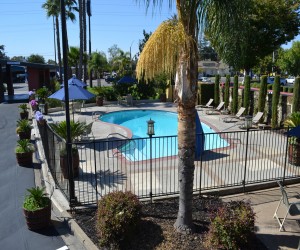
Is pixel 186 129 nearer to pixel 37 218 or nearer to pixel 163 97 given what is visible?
pixel 37 218

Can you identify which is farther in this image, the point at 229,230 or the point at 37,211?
the point at 37,211

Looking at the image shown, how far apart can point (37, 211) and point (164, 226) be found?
2747 mm

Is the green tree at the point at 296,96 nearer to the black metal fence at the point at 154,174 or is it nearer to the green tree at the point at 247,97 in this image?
the green tree at the point at 247,97

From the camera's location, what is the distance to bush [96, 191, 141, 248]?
5727 millimetres

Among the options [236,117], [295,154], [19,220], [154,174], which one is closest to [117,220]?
[19,220]

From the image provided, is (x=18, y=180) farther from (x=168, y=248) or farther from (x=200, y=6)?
(x=200, y=6)

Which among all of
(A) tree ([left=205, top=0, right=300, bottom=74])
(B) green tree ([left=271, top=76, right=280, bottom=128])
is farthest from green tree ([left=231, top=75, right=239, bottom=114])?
(B) green tree ([left=271, top=76, right=280, bottom=128])

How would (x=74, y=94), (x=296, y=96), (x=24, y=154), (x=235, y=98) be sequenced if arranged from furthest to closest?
(x=235, y=98)
(x=296, y=96)
(x=74, y=94)
(x=24, y=154)

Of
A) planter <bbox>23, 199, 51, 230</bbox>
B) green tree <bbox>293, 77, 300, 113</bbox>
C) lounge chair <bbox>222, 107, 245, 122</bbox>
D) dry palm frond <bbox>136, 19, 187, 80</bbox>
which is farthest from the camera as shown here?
lounge chair <bbox>222, 107, 245, 122</bbox>

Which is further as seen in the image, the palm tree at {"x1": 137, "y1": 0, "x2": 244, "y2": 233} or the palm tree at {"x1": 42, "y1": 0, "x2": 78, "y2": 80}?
the palm tree at {"x1": 42, "y1": 0, "x2": 78, "y2": 80}

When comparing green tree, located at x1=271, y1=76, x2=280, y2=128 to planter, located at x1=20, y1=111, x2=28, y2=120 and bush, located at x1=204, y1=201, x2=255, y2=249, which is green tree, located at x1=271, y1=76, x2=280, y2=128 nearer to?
bush, located at x1=204, y1=201, x2=255, y2=249

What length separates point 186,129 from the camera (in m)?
5.70

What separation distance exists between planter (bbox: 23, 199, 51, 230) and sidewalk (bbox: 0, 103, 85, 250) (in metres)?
0.12

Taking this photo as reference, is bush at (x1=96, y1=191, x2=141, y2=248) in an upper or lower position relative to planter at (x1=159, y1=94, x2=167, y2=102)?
lower
